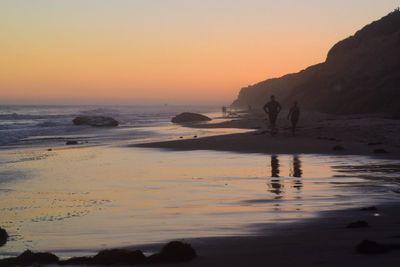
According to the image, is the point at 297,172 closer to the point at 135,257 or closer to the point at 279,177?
the point at 279,177

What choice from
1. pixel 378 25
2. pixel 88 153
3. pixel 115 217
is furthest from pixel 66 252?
pixel 378 25

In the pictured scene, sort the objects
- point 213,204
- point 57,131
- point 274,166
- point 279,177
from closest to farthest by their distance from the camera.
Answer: point 213,204 < point 279,177 < point 274,166 < point 57,131

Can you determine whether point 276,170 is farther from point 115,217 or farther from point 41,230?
point 41,230

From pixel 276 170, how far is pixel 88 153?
28.1ft

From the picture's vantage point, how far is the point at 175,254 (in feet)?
16.7

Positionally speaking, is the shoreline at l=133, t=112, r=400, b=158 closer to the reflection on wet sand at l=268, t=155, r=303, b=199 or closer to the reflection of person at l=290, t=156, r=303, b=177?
the reflection of person at l=290, t=156, r=303, b=177

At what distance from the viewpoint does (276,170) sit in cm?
1277

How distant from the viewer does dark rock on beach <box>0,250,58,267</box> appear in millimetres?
5055

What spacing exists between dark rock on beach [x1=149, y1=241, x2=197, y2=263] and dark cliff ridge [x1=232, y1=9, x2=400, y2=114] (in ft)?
105

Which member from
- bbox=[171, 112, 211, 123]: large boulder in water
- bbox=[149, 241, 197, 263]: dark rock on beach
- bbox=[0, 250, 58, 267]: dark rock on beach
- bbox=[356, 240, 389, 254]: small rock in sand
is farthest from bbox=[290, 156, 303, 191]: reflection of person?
bbox=[171, 112, 211, 123]: large boulder in water

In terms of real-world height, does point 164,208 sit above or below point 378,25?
below

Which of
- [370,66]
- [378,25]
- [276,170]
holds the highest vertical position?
[378,25]

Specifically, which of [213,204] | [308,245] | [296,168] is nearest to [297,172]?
[296,168]

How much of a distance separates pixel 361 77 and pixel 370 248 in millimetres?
46275
